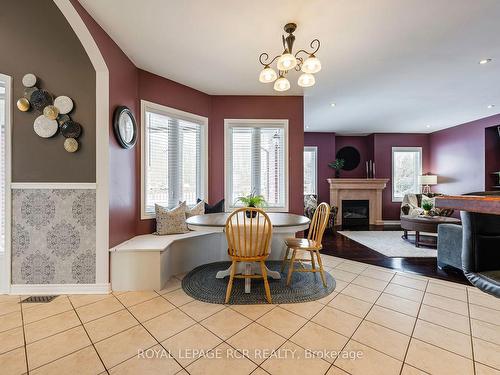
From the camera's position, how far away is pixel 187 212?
120 inches

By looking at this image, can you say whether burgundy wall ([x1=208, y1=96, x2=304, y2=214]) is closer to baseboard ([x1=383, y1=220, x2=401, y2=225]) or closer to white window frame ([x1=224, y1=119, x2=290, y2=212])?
white window frame ([x1=224, y1=119, x2=290, y2=212])

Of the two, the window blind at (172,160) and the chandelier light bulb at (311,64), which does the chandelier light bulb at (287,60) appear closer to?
the chandelier light bulb at (311,64)

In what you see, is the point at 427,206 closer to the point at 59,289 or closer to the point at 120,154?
the point at 120,154

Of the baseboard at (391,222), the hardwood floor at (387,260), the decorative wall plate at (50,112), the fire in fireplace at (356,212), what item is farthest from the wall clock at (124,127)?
the baseboard at (391,222)

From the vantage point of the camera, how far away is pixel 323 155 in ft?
21.5

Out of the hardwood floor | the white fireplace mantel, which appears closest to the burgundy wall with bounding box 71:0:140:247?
the hardwood floor

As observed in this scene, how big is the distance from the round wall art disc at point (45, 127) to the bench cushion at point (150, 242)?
1295 millimetres

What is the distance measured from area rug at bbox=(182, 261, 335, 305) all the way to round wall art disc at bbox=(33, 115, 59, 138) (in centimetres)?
204

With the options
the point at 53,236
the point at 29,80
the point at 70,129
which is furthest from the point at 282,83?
the point at 53,236

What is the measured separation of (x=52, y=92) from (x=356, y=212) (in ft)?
22.0

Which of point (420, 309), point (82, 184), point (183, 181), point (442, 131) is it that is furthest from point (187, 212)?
point (442, 131)

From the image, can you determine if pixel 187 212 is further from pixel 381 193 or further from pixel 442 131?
pixel 442 131

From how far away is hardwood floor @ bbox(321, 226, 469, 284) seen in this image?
2.75 m

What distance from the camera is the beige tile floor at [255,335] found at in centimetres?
136
